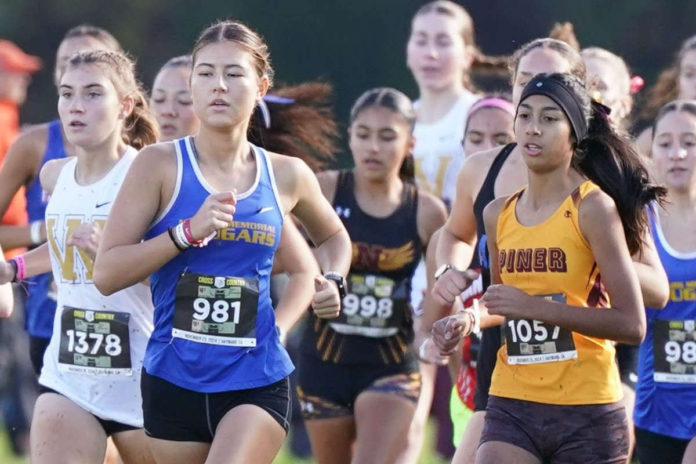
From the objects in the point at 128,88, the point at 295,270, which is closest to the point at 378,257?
the point at 295,270

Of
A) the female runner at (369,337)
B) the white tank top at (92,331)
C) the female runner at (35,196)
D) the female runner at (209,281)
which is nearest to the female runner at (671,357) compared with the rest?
the female runner at (369,337)

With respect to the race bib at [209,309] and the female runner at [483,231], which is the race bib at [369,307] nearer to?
the female runner at [483,231]

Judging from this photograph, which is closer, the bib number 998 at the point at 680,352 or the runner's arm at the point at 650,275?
the runner's arm at the point at 650,275

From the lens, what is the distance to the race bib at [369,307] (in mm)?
7590

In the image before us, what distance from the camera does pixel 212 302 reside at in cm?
556

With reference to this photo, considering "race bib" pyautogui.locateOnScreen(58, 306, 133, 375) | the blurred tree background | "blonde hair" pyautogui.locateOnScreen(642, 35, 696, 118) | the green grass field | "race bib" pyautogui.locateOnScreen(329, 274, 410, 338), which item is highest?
the blurred tree background

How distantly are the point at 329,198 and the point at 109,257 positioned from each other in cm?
238

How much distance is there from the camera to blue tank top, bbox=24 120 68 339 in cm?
744

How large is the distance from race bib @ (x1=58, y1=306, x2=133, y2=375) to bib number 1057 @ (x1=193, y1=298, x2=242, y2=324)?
2.23ft

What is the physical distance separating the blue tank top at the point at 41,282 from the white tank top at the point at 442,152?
6.75 feet

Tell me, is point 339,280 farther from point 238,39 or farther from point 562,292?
point 238,39

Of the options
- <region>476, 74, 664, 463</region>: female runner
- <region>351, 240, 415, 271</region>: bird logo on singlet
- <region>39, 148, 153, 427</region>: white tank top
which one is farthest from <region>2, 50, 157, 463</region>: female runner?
<region>351, 240, 415, 271</region>: bird logo on singlet

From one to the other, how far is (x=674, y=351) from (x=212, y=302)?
1892 millimetres

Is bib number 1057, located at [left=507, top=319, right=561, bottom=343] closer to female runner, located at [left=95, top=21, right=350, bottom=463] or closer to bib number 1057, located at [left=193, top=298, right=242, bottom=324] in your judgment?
female runner, located at [left=95, top=21, right=350, bottom=463]
